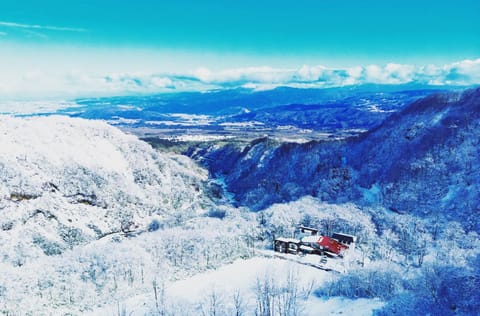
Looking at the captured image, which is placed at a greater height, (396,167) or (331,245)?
(396,167)

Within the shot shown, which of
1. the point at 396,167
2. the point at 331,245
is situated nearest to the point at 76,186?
the point at 331,245

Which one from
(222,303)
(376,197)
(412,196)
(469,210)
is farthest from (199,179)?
(222,303)

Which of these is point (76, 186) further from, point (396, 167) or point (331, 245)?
point (396, 167)

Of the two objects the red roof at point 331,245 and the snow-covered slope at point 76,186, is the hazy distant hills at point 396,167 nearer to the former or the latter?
the snow-covered slope at point 76,186

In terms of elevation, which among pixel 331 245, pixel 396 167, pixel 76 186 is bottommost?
pixel 331 245

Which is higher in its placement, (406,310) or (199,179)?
(406,310)

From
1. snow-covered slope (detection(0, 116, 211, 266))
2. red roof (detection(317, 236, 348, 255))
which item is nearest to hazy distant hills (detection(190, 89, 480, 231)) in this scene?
snow-covered slope (detection(0, 116, 211, 266))

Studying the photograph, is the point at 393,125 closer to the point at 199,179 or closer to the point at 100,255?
the point at 199,179

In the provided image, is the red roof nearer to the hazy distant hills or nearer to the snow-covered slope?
the hazy distant hills
